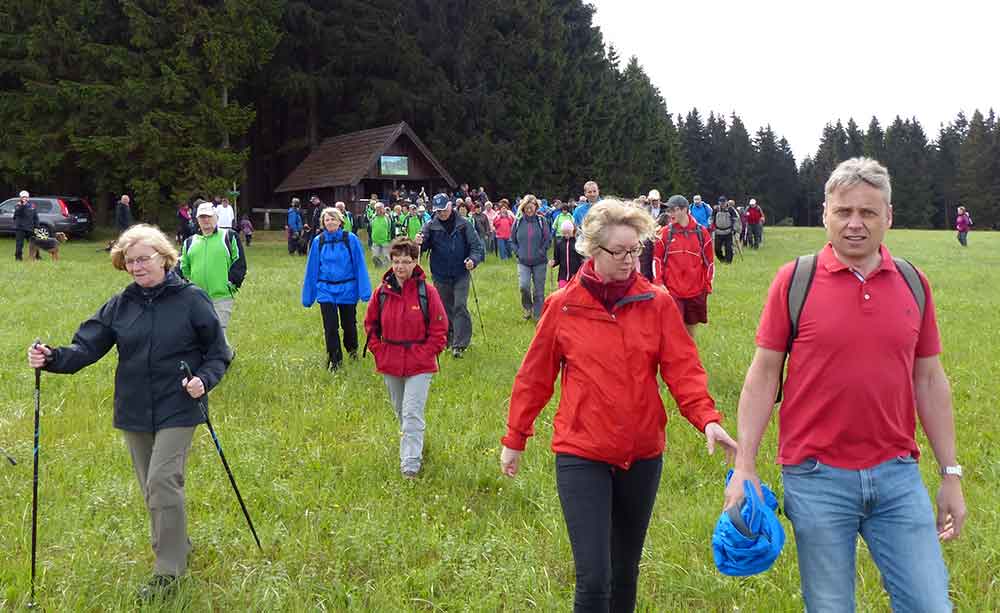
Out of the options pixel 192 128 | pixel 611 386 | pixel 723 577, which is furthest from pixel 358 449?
pixel 192 128

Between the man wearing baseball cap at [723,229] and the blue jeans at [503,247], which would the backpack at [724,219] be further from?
the blue jeans at [503,247]

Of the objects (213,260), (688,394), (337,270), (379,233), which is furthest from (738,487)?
(379,233)

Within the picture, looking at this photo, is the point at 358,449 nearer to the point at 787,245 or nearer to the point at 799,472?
the point at 799,472

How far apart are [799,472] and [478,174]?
1514 inches

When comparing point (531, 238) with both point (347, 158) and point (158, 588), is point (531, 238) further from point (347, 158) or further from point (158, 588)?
point (347, 158)

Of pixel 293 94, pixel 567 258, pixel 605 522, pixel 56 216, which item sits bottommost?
pixel 605 522

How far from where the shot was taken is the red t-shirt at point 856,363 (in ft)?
9.34

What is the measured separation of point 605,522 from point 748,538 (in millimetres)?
676

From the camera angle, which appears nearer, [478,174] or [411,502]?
[411,502]

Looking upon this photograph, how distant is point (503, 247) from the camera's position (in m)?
25.8

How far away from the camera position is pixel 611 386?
11.2ft

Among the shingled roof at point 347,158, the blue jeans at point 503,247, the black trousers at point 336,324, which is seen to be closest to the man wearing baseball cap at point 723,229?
the blue jeans at point 503,247

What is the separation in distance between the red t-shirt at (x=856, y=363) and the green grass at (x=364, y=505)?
1.54 metres

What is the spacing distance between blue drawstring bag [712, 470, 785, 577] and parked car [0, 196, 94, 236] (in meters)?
32.1
